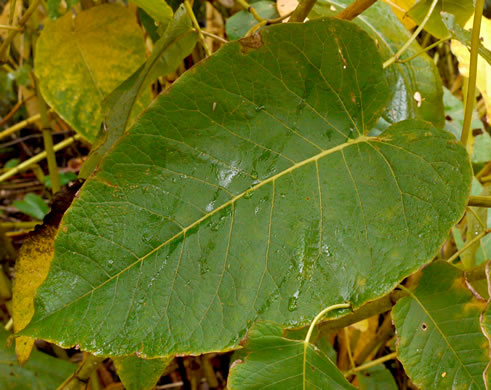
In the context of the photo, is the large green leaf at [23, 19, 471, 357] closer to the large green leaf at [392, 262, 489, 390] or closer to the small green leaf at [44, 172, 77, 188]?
the large green leaf at [392, 262, 489, 390]

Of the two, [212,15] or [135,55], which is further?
[212,15]

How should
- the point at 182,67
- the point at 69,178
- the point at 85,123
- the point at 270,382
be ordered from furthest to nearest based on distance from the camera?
the point at 69,178 < the point at 182,67 < the point at 85,123 < the point at 270,382

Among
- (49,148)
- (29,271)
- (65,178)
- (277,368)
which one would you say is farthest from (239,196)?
(65,178)

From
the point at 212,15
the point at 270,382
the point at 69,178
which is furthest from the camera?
the point at 69,178

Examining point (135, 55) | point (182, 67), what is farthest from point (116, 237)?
point (182, 67)

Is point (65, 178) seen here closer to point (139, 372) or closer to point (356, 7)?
point (139, 372)

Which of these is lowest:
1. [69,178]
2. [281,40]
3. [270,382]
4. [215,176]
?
[69,178]

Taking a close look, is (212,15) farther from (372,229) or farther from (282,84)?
(372,229)

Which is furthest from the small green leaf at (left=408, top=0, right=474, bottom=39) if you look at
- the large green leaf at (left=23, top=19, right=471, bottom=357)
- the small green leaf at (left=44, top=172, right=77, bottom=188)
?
the small green leaf at (left=44, top=172, right=77, bottom=188)
